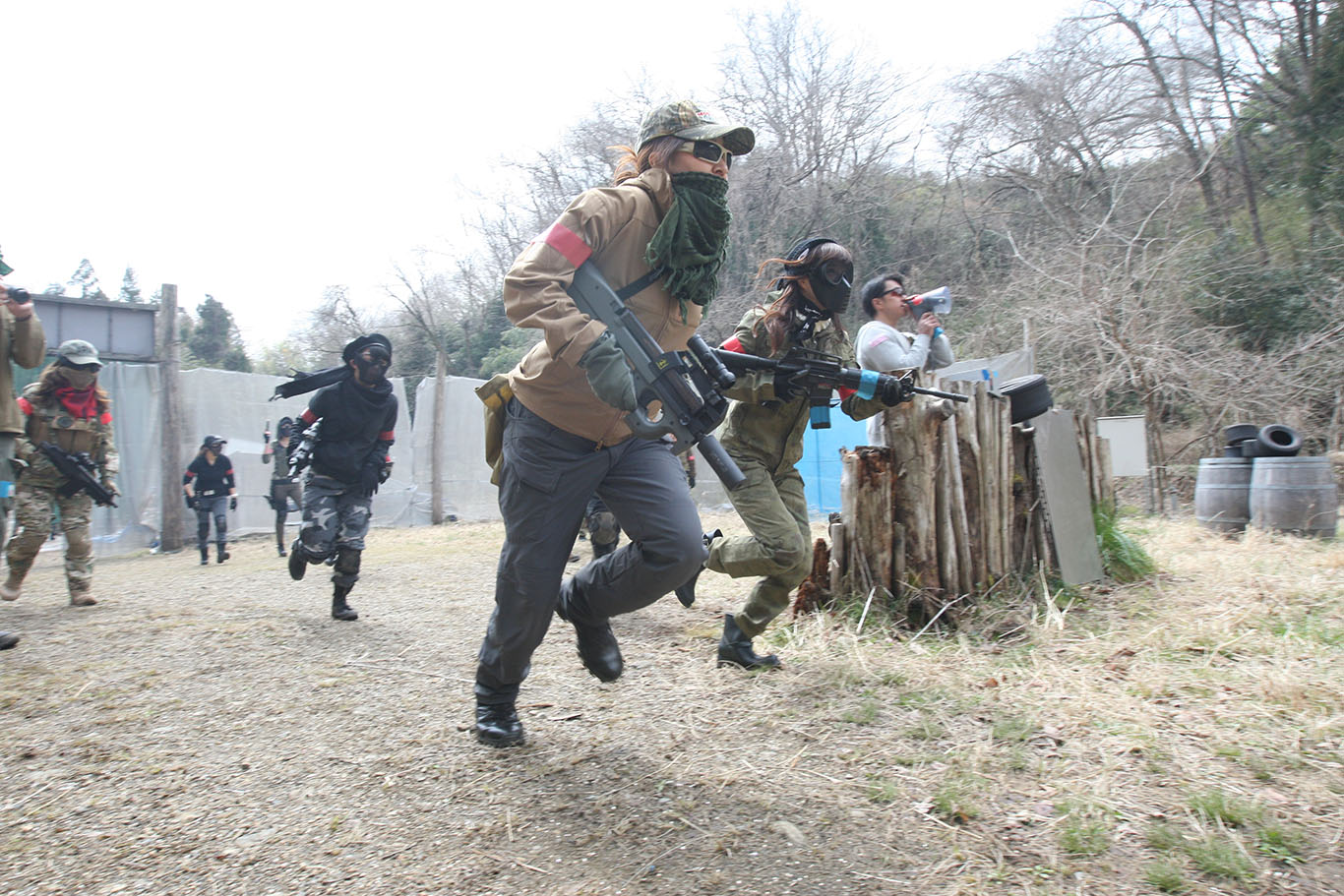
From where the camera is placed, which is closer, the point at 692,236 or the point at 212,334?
the point at 692,236

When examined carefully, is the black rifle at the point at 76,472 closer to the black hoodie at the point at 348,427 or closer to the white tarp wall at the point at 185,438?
the black hoodie at the point at 348,427

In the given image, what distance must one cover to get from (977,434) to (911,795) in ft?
8.85

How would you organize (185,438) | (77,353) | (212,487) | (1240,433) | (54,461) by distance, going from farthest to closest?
(185,438)
(212,487)
(1240,433)
(77,353)
(54,461)

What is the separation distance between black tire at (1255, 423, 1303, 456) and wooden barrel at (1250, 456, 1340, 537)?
0.32 metres

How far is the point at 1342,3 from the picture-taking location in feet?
48.4

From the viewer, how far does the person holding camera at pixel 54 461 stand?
6.37 metres

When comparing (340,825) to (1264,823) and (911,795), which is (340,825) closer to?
(911,795)

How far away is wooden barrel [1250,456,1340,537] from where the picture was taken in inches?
278

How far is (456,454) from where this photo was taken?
575 inches

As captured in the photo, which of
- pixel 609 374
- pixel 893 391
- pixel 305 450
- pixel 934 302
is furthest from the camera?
pixel 305 450

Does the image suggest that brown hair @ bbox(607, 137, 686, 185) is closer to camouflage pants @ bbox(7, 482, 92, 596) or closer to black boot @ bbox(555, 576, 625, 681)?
black boot @ bbox(555, 576, 625, 681)

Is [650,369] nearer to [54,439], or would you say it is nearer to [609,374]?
[609,374]

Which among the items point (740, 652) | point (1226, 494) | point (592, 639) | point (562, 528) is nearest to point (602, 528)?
point (740, 652)

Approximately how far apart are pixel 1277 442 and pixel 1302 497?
A: 812mm
